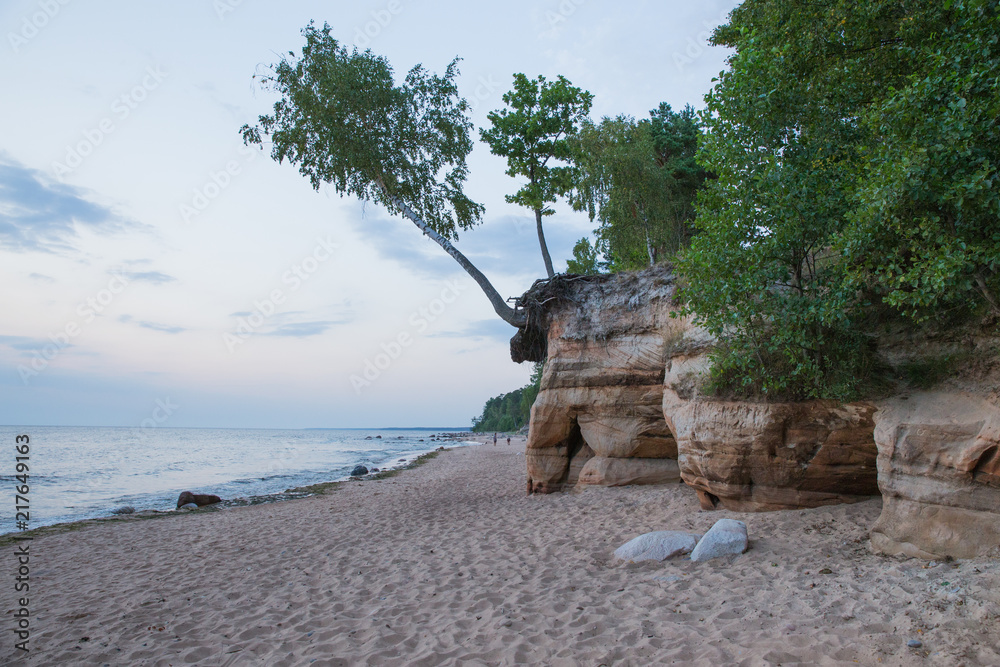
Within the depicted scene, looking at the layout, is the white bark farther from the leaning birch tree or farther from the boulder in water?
the boulder in water

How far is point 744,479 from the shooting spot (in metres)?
8.51

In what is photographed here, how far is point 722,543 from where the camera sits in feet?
22.6

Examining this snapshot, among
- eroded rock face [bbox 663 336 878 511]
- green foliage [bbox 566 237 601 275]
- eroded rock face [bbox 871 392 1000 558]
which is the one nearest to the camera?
eroded rock face [bbox 871 392 1000 558]

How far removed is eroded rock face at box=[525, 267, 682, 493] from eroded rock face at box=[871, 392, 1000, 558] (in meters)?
5.34

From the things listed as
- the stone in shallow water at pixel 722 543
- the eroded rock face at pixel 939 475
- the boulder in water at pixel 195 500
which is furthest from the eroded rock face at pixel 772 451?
the boulder in water at pixel 195 500

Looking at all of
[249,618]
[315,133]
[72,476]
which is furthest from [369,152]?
[72,476]

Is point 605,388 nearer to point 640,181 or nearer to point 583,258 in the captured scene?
point 640,181

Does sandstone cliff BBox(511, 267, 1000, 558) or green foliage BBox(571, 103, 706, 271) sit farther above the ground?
green foliage BBox(571, 103, 706, 271)

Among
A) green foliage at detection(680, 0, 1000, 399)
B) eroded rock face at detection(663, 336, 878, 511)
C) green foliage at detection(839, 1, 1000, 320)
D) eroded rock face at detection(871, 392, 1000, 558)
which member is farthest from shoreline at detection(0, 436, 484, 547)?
green foliage at detection(839, 1, 1000, 320)

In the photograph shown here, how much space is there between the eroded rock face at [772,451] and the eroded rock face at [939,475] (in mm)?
827

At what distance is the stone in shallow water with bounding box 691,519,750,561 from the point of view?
680cm

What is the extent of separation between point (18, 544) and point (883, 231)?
16.5m

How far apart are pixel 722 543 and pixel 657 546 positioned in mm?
859

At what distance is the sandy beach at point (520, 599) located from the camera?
14.7 ft
